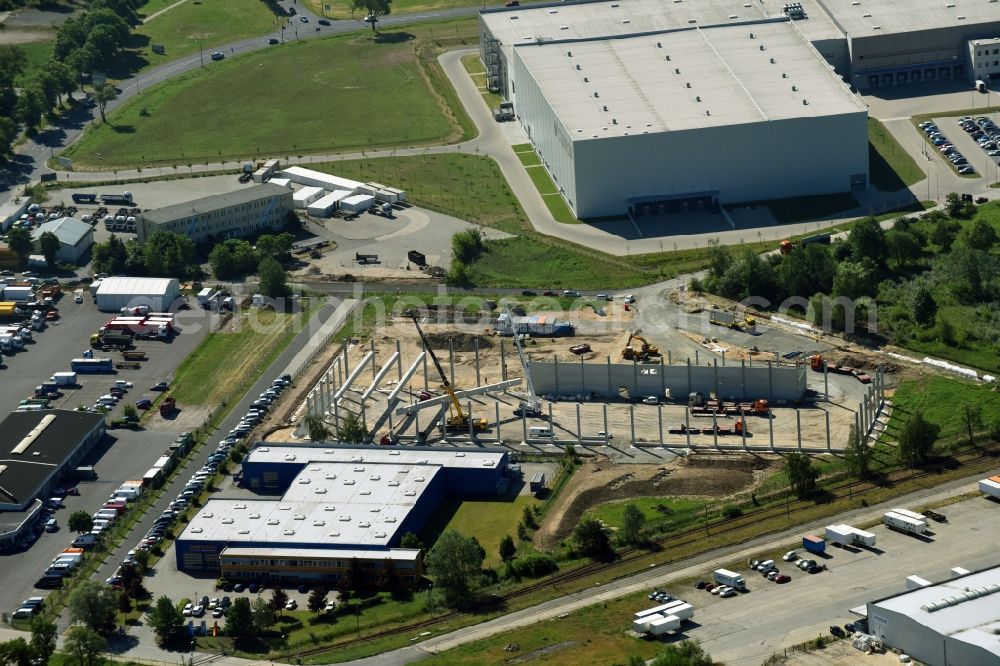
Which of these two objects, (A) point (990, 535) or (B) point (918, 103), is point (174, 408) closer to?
(A) point (990, 535)

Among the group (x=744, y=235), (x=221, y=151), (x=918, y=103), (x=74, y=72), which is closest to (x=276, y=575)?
(x=744, y=235)

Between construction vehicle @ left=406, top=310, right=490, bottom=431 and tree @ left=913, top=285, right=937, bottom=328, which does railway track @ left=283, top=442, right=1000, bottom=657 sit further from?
construction vehicle @ left=406, top=310, right=490, bottom=431

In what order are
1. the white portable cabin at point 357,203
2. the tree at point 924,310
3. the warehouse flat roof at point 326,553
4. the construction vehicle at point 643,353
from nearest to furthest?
the warehouse flat roof at point 326,553 < the construction vehicle at point 643,353 < the tree at point 924,310 < the white portable cabin at point 357,203

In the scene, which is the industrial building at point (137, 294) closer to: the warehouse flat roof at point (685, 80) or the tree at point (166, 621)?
→ the warehouse flat roof at point (685, 80)

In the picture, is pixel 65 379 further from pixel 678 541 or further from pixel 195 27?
pixel 195 27

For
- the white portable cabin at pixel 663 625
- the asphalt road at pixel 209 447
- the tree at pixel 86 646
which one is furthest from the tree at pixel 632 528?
the tree at pixel 86 646

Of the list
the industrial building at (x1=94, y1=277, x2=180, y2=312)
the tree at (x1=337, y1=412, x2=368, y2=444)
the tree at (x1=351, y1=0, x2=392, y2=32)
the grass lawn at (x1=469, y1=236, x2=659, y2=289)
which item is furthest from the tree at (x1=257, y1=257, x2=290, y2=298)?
the tree at (x1=351, y1=0, x2=392, y2=32)
